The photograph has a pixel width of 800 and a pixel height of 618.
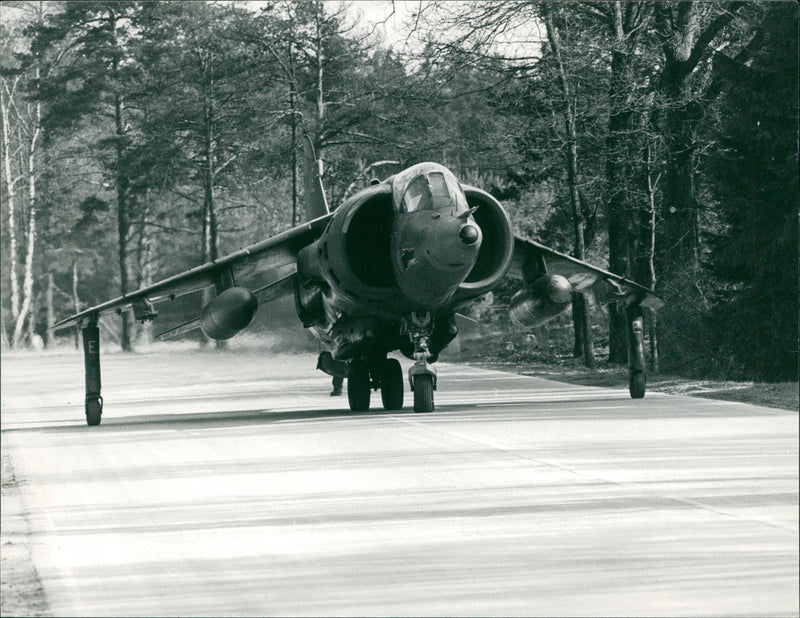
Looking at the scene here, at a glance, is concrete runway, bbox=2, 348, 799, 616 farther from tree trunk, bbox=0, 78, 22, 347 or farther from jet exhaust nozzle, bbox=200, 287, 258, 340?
tree trunk, bbox=0, 78, 22, 347

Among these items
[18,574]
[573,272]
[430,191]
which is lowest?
[18,574]

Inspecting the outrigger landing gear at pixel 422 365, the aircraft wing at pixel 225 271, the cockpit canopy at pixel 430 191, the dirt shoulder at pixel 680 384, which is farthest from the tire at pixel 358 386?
the dirt shoulder at pixel 680 384

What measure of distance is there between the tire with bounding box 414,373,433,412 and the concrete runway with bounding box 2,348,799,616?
451 millimetres

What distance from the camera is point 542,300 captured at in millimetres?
20141

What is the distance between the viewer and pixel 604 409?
59.9 ft

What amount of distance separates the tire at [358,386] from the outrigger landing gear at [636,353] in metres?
3.93

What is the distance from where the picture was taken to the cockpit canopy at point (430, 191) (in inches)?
687

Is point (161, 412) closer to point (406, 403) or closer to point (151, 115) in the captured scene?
point (406, 403)

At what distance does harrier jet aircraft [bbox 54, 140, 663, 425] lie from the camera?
17.5 m

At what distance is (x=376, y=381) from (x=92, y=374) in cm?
409

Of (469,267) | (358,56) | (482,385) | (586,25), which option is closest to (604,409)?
(469,267)

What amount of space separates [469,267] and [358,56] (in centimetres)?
2478

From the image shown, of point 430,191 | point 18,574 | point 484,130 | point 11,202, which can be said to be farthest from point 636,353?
point 11,202

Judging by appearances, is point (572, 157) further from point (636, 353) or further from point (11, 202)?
point (11, 202)
